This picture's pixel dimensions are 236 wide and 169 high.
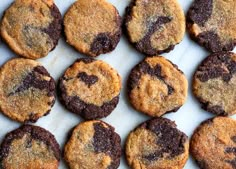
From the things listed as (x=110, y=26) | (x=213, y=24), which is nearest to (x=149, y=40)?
(x=110, y=26)

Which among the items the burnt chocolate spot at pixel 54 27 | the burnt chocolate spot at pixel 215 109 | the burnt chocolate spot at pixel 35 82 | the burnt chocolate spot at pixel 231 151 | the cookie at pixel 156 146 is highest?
the burnt chocolate spot at pixel 54 27

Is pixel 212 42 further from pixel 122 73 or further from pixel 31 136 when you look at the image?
pixel 31 136

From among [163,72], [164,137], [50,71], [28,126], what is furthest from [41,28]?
[164,137]

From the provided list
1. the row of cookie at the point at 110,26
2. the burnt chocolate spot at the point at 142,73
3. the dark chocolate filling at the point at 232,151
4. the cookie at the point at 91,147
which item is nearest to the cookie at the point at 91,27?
the row of cookie at the point at 110,26

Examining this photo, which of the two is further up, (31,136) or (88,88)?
(88,88)

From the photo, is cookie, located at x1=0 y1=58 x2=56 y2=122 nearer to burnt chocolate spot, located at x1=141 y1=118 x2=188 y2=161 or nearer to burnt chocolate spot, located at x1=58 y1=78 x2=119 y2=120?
burnt chocolate spot, located at x1=58 y1=78 x2=119 y2=120

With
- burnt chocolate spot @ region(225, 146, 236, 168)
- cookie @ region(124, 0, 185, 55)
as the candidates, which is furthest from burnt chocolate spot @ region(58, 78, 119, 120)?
burnt chocolate spot @ region(225, 146, 236, 168)

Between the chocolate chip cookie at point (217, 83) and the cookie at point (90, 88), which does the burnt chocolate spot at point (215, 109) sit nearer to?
the chocolate chip cookie at point (217, 83)
